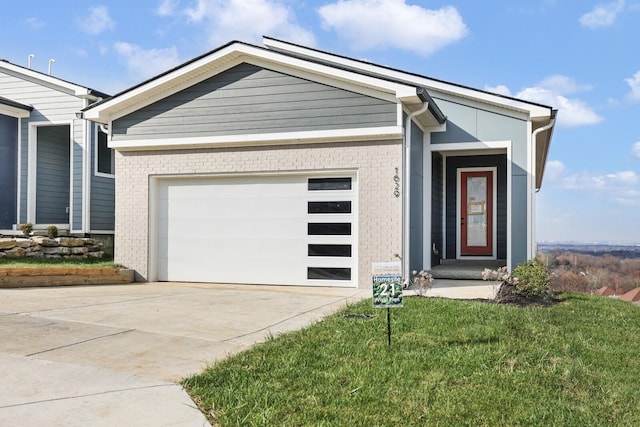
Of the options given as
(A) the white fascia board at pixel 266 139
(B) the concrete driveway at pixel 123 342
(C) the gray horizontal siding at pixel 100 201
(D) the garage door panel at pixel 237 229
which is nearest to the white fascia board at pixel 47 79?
(C) the gray horizontal siding at pixel 100 201

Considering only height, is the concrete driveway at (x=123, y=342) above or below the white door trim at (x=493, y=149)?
below

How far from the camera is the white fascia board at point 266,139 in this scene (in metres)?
9.49

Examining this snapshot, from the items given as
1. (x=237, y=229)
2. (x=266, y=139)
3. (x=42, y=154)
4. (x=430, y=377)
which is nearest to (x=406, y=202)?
(x=266, y=139)

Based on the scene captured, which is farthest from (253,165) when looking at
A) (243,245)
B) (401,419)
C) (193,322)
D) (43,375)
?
(401,419)

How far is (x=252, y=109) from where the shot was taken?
10.2m

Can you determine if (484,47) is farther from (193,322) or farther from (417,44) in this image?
(193,322)

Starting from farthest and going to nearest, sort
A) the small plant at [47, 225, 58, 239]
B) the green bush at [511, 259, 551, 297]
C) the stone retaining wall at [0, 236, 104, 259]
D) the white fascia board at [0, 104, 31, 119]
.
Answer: the white fascia board at [0, 104, 31, 119], the small plant at [47, 225, 58, 239], the stone retaining wall at [0, 236, 104, 259], the green bush at [511, 259, 551, 297]

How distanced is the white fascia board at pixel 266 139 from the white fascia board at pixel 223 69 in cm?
63

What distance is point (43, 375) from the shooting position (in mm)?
3980

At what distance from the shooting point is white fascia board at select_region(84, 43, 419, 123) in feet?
30.4

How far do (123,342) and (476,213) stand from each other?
34.8 ft

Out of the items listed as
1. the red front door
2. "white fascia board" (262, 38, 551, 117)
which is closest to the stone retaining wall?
"white fascia board" (262, 38, 551, 117)

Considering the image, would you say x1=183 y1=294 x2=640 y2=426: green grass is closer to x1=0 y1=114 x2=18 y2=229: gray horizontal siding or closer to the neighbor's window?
the neighbor's window

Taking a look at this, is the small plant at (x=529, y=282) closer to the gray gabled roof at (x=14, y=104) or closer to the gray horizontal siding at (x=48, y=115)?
the gray horizontal siding at (x=48, y=115)
